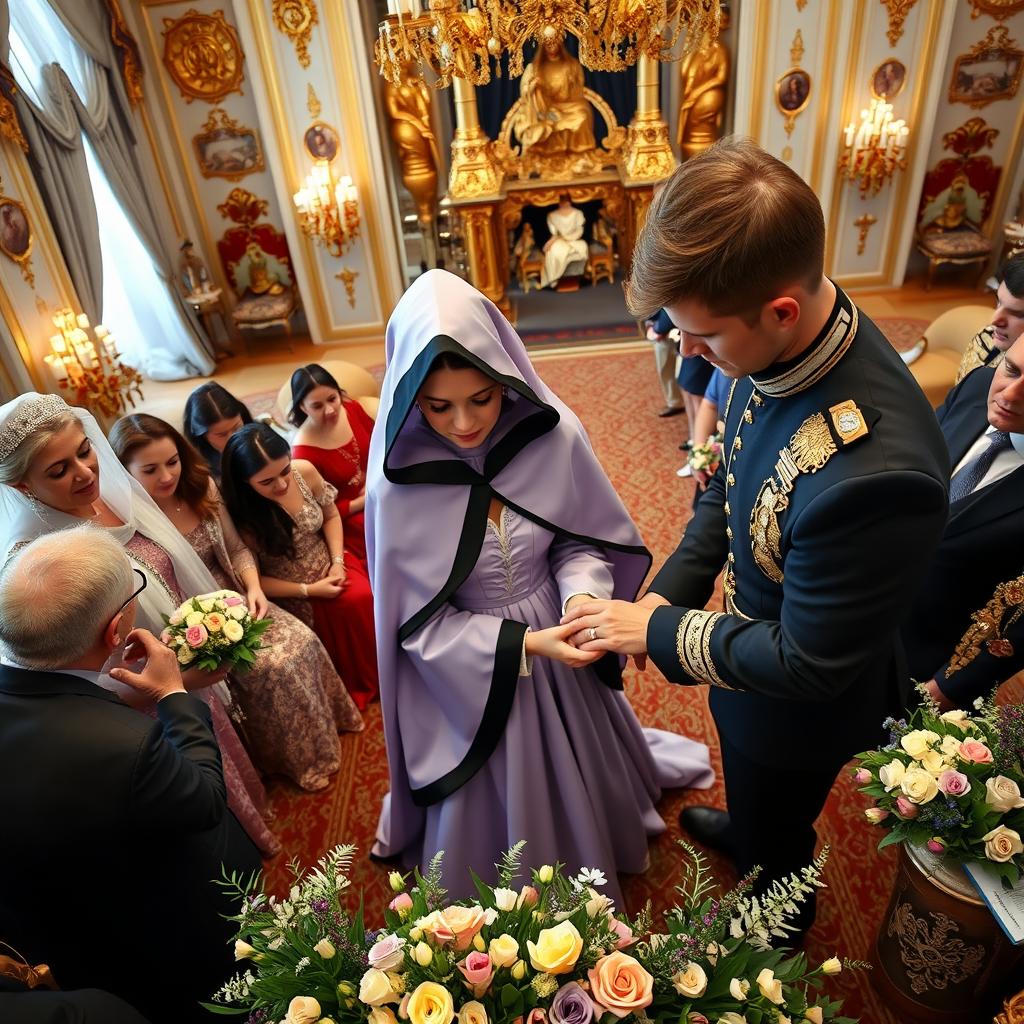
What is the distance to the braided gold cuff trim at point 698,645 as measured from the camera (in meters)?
1.58

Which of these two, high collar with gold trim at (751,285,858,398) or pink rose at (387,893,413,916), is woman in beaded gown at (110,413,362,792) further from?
high collar with gold trim at (751,285,858,398)

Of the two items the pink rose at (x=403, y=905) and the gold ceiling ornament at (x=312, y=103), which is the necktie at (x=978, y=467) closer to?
the pink rose at (x=403, y=905)

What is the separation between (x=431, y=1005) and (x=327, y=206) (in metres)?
8.00

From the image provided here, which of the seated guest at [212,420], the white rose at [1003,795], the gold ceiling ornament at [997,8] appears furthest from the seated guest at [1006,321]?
the gold ceiling ornament at [997,8]

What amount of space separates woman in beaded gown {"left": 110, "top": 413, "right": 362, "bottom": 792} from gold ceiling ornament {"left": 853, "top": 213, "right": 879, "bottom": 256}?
7816mm

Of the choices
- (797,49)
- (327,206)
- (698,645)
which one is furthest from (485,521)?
(797,49)

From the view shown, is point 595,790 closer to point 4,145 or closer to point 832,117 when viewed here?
point 4,145

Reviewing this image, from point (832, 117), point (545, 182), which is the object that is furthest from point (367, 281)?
point (832, 117)

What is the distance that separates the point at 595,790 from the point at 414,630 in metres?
0.84

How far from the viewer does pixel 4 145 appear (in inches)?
225

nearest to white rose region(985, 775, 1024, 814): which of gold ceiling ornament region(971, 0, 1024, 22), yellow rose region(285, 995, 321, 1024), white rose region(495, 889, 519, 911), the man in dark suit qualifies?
white rose region(495, 889, 519, 911)

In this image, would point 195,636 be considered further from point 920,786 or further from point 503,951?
point 920,786

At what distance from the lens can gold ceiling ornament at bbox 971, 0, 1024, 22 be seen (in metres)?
7.30

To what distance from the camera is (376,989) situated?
1.12 meters
